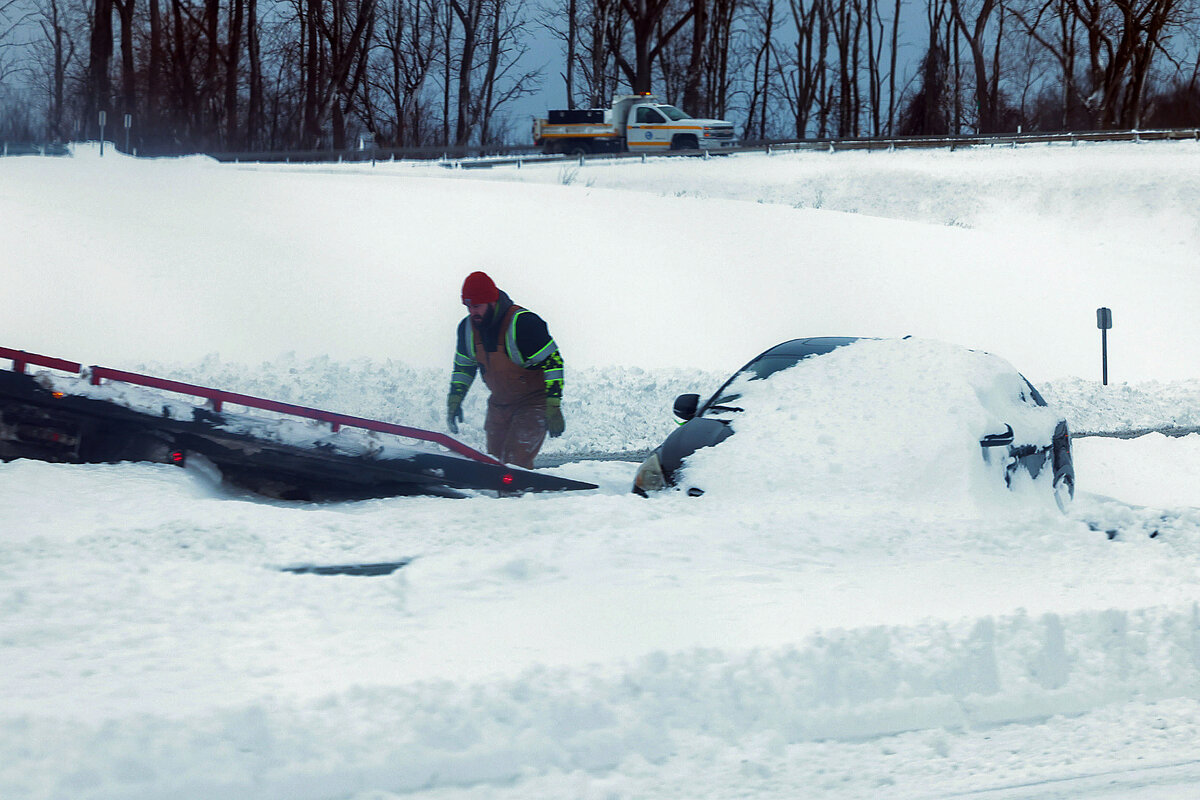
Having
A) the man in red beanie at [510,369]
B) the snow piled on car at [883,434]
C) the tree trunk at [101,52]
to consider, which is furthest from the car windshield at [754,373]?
the tree trunk at [101,52]

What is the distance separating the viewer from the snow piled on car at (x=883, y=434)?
5.70 meters

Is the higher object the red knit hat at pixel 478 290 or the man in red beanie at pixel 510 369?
the red knit hat at pixel 478 290

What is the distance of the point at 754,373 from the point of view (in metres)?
7.23

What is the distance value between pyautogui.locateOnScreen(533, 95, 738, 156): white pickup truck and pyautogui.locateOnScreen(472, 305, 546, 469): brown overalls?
28.3m

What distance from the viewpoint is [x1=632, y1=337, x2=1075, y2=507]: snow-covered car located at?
5.79 metres

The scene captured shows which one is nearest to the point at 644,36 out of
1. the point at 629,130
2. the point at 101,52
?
the point at 629,130

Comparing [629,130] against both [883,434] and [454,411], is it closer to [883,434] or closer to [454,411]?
[454,411]

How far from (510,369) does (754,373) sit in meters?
1.65

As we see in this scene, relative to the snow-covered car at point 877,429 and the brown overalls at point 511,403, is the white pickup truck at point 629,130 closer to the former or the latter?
the brown overalls at point 511,403

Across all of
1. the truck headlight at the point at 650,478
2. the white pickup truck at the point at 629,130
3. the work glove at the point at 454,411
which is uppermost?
the white pickup truck at the point at 629,130

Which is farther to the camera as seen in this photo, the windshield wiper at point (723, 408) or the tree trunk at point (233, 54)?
the tree trunk at point (233, 54)

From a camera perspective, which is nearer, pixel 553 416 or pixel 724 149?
pixel 553 416

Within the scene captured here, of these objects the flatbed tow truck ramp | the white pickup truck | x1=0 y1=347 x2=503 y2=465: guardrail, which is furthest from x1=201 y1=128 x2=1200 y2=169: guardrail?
the flatbed tow truck ramp

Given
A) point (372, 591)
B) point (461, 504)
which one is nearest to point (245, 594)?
point (372, 591)
